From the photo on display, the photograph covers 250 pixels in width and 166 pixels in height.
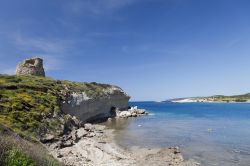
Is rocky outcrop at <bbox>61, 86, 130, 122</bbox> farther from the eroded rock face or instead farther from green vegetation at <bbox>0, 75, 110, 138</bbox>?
the eroded rock face

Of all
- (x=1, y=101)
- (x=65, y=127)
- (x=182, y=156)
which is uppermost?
(x=1, y=101)

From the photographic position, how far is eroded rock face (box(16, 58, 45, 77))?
231ft

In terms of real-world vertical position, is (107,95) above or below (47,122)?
above

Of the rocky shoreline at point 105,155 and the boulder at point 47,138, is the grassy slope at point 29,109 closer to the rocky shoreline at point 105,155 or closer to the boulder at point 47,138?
the boulder at point 47,138

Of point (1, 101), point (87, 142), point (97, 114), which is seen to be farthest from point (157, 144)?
point (97, 114)

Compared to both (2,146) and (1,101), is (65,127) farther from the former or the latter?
(2,146)

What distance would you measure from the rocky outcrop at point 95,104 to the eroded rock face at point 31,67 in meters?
12.9

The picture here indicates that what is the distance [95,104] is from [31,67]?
17.7m

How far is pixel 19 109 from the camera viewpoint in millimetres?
35781

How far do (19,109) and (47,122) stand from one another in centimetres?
367

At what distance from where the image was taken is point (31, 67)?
70.6m

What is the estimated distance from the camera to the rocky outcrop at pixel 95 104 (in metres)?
57.4

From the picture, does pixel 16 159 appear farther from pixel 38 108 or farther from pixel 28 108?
pixel 38 108

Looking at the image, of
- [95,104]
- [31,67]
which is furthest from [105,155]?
[31,67]
